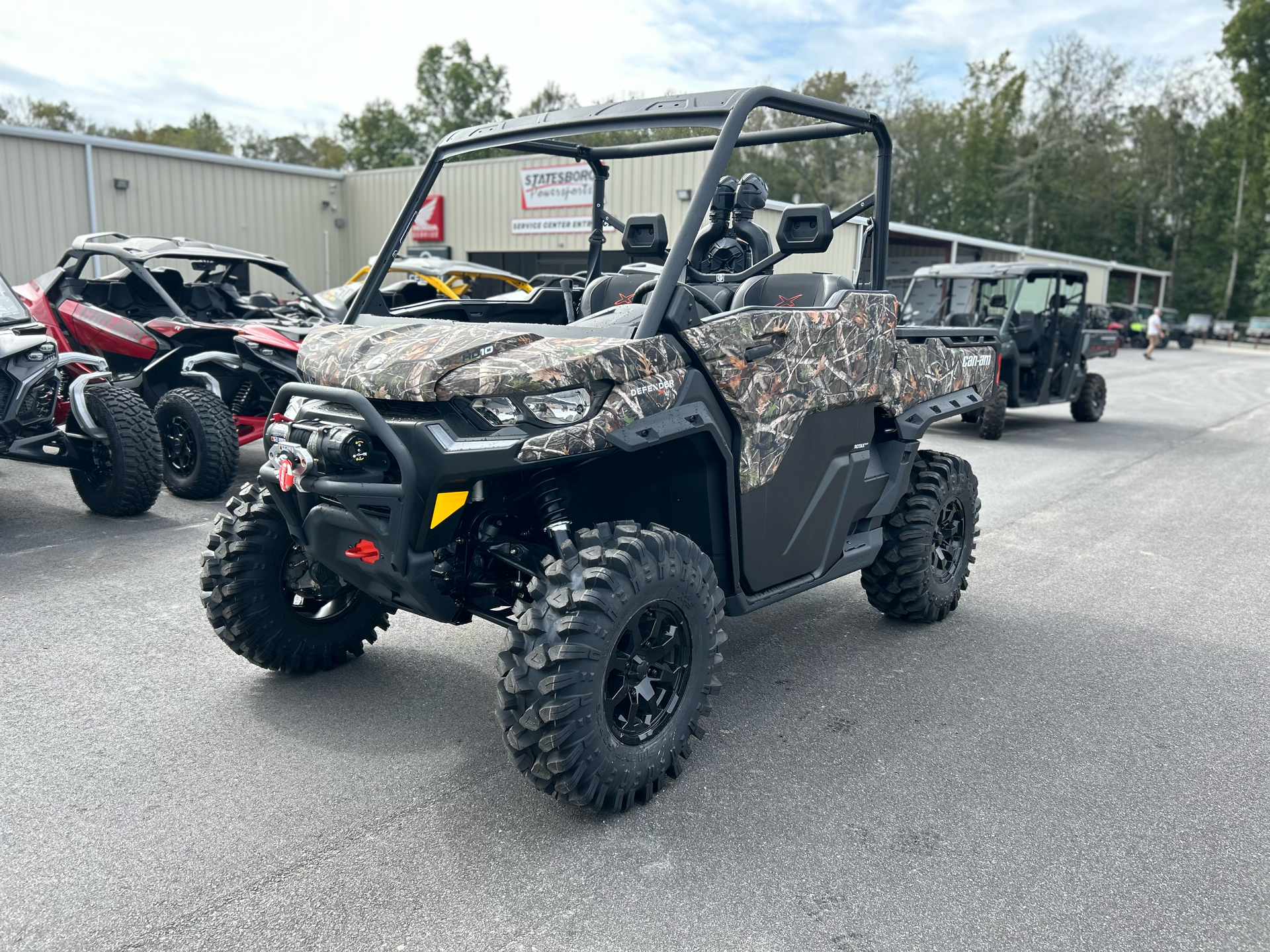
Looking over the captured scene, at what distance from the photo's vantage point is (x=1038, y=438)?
39.7ft

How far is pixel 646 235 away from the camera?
4277 mm

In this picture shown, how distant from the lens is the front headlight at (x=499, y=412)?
286 centimetres

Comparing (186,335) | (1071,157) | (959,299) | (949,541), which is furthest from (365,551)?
(1071,157)

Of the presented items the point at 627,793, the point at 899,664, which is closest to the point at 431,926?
the point at 627,793

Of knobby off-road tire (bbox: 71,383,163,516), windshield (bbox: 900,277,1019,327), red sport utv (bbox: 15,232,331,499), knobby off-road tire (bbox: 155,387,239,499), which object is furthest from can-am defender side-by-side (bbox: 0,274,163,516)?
windshield (bbox: 900,277,1019,327)

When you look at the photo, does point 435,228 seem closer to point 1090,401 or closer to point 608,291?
point 1090,401

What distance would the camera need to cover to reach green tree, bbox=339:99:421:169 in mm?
57781

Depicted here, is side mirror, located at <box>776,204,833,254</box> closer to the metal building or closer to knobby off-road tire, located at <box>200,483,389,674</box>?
knobby off-road tire, located at <box>200,483,389,674</box>

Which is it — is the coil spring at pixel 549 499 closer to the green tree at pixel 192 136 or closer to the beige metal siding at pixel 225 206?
the beige metal siding at pixel 225 206

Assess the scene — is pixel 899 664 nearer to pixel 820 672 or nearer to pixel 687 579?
pixel 820 672

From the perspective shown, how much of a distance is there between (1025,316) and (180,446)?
32.1 ft

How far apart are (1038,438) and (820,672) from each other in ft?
29.3

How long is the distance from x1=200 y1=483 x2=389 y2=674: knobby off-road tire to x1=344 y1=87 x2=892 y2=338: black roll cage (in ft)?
2.71

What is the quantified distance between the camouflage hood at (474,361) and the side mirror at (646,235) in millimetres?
1118
